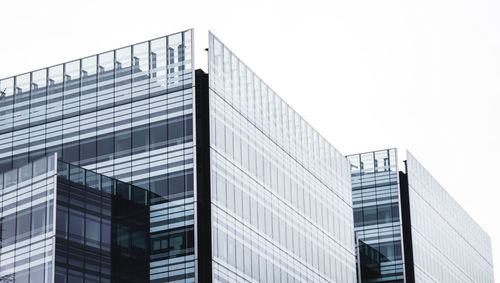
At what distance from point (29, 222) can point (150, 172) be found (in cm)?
1208

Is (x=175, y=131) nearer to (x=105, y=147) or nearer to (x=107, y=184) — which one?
(x=105, y=147)

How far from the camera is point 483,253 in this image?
504ft

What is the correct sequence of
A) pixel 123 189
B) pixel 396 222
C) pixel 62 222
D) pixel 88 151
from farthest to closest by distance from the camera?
pixel 396 222
pixel 88 151
pixel 123 189
pixel 62 222

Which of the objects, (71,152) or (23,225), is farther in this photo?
(71,152)

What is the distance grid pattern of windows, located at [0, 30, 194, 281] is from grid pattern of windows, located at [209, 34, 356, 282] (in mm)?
2349

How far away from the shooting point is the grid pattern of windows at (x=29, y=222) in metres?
70.8

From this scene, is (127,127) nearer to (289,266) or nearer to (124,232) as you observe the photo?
(124,232)

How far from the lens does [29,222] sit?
72375 millimetres

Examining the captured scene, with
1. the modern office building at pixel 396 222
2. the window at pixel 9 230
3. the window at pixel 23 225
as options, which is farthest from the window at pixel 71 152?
the modern office building at pixel 396 222

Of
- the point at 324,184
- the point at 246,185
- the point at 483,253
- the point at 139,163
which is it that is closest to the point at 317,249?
the point at 324,184

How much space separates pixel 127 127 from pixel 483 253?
82.8m

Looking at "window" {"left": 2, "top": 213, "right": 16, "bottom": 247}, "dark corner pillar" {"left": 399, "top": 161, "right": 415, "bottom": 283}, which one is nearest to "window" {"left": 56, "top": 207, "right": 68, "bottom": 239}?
"window" {"left": 2, "top": 213, "right": 16, "bottom": 247}

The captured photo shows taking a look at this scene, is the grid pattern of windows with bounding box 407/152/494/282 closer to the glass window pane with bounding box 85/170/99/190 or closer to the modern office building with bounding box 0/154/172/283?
the modern office building with bounding box 0/154/172/283

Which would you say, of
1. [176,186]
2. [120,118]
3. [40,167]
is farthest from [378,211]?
[40,167]
